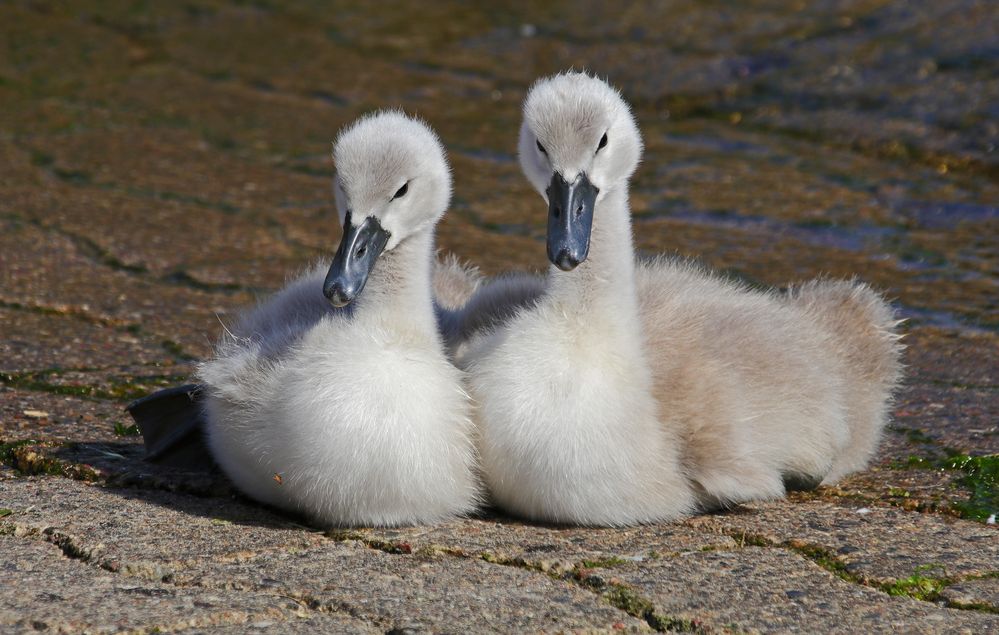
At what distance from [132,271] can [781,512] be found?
3.28m

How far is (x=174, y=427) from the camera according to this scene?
398cm

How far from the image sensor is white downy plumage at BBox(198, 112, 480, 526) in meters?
3.37

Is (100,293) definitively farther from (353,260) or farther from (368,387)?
(368,387)

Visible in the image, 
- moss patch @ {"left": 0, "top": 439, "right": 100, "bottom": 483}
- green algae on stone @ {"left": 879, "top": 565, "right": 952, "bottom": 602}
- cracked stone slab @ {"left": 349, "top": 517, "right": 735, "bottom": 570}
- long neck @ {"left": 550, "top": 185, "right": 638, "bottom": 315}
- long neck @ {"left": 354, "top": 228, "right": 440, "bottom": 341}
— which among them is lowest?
moss patch @ {"left": 0, "top": 439, "right": 100, "bottom": 483}

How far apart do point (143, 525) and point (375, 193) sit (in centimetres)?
100

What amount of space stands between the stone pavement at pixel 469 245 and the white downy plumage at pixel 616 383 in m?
0.11

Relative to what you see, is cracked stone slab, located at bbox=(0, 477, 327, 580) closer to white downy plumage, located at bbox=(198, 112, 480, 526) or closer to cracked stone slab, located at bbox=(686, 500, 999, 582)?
white downy plumage, located at bbox=(198, 112, 480, 526)

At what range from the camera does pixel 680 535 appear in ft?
11.4

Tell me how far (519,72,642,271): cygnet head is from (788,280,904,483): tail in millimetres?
991

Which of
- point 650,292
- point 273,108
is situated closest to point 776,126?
point 273,108

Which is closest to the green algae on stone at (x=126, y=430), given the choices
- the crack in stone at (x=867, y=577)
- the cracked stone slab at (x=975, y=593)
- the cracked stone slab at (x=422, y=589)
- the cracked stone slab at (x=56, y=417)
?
the cracked stone slab at (x=56, y=417)

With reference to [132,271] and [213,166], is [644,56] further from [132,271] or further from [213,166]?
[132,271]

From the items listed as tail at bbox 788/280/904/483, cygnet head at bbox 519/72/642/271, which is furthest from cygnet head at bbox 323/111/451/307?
tail at bbox 788/280/904/483

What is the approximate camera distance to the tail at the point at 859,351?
4.11 m
